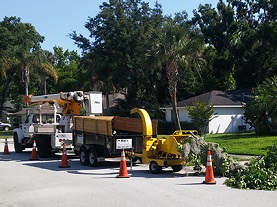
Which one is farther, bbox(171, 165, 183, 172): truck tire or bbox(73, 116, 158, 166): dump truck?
bbox(73, 116, 158, 166): dump truck

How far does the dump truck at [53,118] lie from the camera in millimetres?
21094

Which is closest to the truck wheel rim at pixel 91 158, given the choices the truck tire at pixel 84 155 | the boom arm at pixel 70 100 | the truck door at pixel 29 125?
the truck tire at pixel 84 155

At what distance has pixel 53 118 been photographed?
76.4ft

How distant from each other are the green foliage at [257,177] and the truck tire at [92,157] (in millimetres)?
5778

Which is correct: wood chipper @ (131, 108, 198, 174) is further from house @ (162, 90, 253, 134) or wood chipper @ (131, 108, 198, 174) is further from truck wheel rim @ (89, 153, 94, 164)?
house @ (162, 90, 253, 134)

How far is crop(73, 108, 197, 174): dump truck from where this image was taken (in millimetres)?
15344

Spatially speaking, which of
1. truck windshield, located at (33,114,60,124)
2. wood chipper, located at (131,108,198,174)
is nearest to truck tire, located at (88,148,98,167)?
wood chipper, located at (131,108,198,174)

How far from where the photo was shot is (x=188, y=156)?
47.5 ft

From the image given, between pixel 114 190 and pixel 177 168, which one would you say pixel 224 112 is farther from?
pixel 114 190

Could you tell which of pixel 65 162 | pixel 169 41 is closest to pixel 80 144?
pixel 65 162

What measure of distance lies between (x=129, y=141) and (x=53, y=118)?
8068mm

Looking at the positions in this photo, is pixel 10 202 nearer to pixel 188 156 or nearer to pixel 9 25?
pixel 188 156

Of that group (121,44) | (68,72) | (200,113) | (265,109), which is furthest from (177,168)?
(68,72)

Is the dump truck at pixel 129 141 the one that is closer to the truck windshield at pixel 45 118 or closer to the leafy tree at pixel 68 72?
the truck windshield at pixel 45 118
